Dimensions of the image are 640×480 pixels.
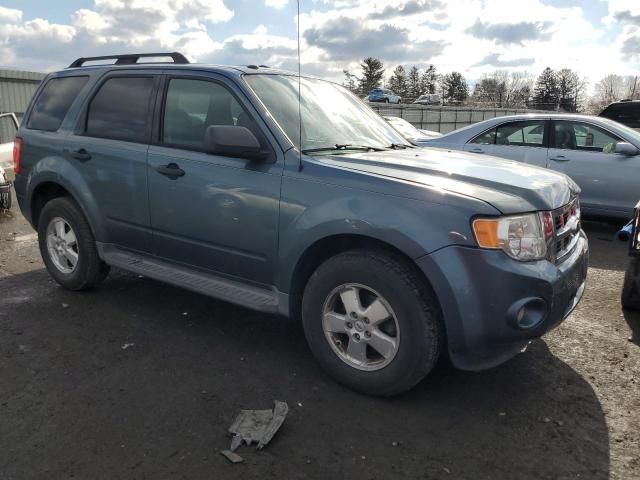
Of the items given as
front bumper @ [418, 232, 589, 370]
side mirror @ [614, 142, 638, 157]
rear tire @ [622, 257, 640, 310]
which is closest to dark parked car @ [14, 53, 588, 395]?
front bumper @ [418, 232, 589, 370]

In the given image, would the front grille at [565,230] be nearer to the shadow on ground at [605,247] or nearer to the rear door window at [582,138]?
the shadow on ground at [605,247]

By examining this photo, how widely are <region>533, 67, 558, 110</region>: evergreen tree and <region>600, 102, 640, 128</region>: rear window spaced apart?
52.6 meters

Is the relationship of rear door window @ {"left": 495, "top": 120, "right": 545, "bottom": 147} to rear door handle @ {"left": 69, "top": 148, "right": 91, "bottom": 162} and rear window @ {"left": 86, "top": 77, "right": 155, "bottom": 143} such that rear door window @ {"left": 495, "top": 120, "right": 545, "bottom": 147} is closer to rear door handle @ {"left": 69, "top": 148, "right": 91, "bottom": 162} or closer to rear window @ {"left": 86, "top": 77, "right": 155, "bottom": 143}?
rear window @ {"left": 86, "top": 77, "right": 155, "bottom": 143}

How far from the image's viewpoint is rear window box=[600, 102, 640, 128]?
11031mm

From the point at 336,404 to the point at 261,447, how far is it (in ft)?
1.85

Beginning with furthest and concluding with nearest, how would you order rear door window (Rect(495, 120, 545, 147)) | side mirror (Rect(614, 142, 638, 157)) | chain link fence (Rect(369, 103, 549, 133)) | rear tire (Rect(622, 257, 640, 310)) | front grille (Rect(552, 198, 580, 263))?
1. chain link fence (Rect(369, 103, 549, 133))
2. rear door window (Rect(495, 120, 545, 147))
3. side mirror (Rect(614, 142, 638, 157))
4. rear tire (Rect(622, 257, 640, 310))
5. front grille (Rect(552, 198, 580, 263))

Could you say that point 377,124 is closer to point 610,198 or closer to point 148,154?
point 148,154

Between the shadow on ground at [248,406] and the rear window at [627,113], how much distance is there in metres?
9.28

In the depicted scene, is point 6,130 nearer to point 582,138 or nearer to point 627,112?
point 582,138

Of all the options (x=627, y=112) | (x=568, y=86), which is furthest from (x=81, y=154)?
(x=568, y=86)

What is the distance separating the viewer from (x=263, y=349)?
12.2 ft

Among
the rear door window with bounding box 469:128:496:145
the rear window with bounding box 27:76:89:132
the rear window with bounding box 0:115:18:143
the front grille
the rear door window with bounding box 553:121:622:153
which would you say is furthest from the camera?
the rear window with bounding box 0:115:18:143

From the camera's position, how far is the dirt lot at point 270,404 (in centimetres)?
254

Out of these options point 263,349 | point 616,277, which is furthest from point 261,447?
point 616,277
